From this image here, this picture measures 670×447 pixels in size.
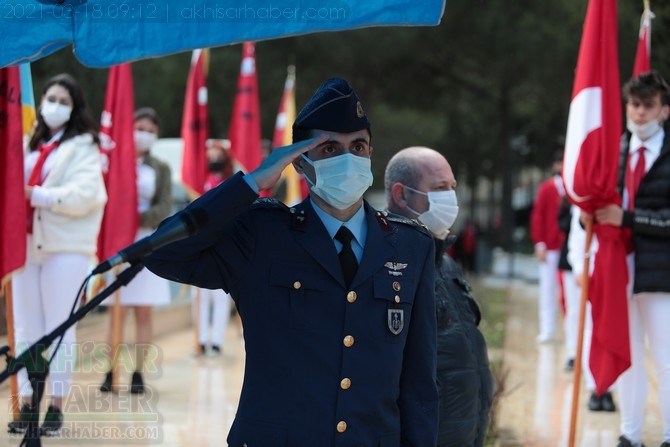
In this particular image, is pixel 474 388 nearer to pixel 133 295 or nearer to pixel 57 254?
pixel 57 254

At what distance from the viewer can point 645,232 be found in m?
6.08

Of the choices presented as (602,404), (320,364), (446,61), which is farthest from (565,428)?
(446,61)

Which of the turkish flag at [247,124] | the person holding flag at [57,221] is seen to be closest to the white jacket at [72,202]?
the person holding flag at [57,221]

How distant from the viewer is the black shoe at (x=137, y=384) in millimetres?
8289

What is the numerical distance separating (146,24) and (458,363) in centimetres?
178

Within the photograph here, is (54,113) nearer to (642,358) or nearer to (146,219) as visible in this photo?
(146,219)

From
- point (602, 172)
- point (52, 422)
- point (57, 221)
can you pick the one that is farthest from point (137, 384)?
point (602, 172)

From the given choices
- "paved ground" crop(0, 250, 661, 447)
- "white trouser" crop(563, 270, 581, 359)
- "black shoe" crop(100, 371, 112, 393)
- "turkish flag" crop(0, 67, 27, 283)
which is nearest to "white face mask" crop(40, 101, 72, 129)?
"turkish flag" crop(0, 67, 27, 283)

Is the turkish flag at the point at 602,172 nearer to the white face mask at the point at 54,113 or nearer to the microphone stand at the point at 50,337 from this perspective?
the white face mask at the point at 54,113

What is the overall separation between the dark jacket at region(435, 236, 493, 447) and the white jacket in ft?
9.78

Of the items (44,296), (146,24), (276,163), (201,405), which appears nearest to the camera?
(276,163)

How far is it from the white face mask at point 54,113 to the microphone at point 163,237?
3945 mm

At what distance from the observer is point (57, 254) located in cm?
630

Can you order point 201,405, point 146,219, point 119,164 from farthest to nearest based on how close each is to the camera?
1. point 146,219
2. point 119,164
3. point 201,405
